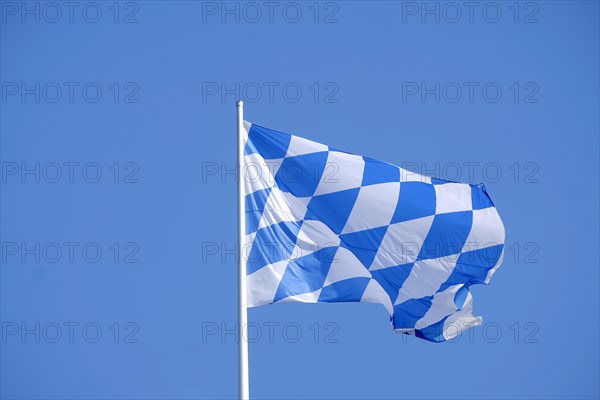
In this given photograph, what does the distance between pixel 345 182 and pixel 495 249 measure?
11.8ft

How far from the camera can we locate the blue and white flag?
76.6 ft

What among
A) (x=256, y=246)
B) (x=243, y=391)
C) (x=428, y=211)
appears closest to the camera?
(x=243, y=391)

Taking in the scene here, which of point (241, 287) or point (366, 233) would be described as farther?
point (366, 233)

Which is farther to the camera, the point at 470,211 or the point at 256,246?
the point at 470,211

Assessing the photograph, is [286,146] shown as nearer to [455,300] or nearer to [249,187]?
[249,187]

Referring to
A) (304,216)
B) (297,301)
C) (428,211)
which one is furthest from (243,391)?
(428,211)

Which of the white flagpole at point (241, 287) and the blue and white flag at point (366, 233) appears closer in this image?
the white flagpole at point (241, 287)

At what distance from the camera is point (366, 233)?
24188 mm

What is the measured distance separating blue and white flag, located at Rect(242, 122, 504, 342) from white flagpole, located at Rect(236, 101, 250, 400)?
20.3 inches

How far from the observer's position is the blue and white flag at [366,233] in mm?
23344

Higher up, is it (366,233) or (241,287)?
(366,233)

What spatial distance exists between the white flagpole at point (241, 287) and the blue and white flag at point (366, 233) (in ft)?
1.69

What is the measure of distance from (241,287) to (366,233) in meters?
3.38

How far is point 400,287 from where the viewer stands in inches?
952
